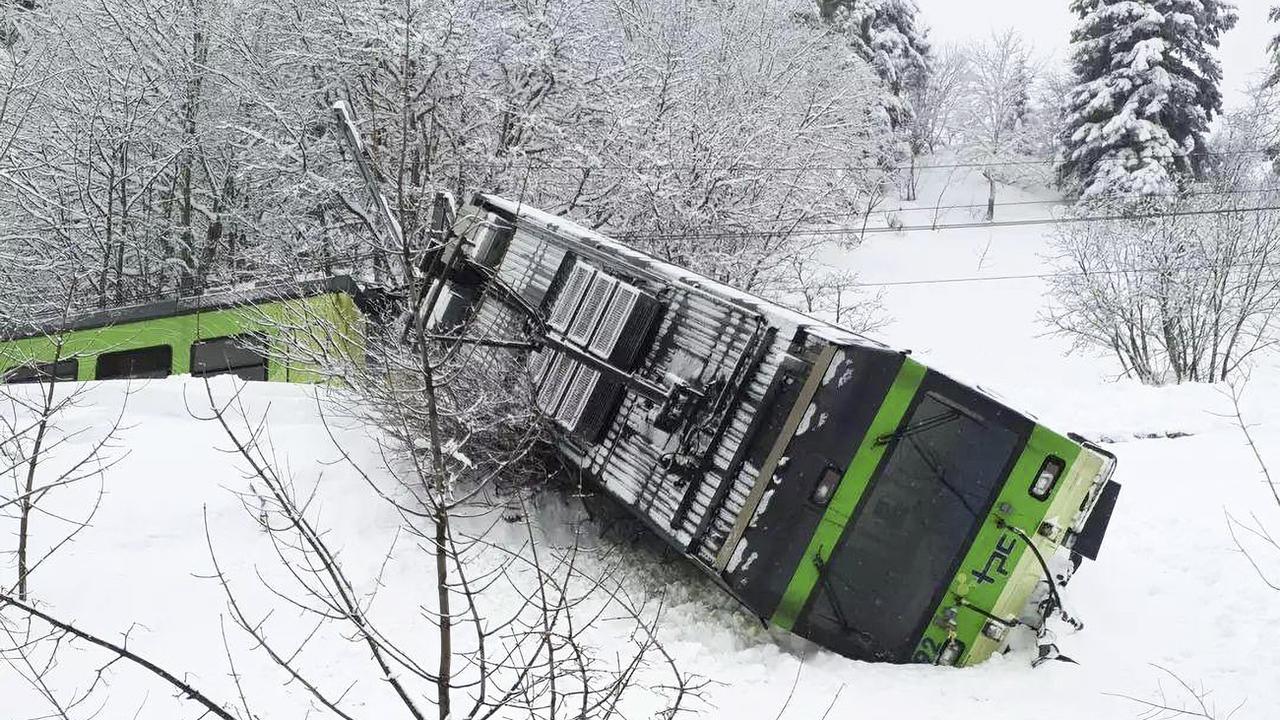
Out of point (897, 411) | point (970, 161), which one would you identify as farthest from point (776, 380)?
point (970, 161)

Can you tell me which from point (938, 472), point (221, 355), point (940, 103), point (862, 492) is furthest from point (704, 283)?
point (940, 103)

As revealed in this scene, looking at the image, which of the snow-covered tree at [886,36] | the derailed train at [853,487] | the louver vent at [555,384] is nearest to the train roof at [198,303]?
the louver vent at [555,384]

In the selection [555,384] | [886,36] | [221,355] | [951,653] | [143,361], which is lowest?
[143,361]

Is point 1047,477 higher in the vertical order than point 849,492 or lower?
higher

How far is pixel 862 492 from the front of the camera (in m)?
6.34

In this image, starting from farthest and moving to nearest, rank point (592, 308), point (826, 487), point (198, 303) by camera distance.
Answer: point (198, 303) → point (592, 308) → point (826, 487)

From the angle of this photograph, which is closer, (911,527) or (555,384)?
(911,527)

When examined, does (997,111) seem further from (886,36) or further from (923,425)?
(923,425)

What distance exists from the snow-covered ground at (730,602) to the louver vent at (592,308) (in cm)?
215

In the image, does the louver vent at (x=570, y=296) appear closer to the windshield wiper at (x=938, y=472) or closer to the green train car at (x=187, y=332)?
the windshield wiper at (x=938, y=472)

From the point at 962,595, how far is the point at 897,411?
1478 mm

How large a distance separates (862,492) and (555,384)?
3.03 metres

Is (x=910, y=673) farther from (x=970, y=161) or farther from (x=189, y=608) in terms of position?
(x=970, y=161)

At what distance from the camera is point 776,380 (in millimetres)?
6516
